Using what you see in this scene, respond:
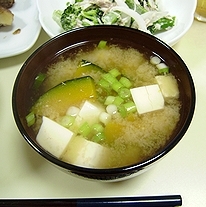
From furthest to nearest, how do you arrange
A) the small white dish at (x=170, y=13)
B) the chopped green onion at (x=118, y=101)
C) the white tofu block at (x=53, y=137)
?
the small white dish at (x=170, y=13) → the chopped green onion at (x=118, y=101) → the white tofu block at (x=53, y=137)

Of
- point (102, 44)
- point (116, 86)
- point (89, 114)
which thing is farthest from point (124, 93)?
point (102, 44)

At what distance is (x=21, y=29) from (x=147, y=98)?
2.87ft

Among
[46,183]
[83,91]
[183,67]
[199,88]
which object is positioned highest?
[183,67]

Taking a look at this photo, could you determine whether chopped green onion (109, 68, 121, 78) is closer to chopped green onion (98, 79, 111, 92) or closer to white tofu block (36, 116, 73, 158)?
chopped green onion (98, 79, 111, 92)

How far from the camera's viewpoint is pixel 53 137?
1127 mm

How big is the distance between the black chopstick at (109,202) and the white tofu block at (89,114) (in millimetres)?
251

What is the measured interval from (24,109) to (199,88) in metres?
0.73

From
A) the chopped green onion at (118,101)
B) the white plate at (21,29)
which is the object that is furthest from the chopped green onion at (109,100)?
the white plate at (21,29)

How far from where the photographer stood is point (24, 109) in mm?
1198

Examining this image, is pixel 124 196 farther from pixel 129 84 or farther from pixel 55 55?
pixel 55 55

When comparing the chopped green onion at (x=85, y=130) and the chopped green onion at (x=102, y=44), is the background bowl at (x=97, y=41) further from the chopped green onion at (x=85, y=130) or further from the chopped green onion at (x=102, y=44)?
the chopped green onion at (x=85, y=130)

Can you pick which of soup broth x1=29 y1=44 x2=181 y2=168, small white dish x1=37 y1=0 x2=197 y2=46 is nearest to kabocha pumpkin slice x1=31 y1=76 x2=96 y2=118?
soup broth x1=29 y1=44 x2=181 y2=168

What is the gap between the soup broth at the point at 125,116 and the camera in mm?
1106

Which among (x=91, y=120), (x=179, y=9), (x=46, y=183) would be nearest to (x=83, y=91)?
(x=91, y=120)
